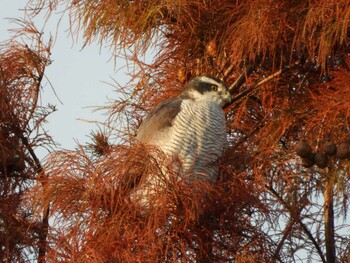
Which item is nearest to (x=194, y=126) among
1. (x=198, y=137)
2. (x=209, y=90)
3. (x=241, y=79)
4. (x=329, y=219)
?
(x=198, y=137)

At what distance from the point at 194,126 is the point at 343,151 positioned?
2.93ft

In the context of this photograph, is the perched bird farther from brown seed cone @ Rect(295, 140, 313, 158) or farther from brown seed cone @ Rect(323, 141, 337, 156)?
brown seed cone @ Rect(323, 141, 337, 156)

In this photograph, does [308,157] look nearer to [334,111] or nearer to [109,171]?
[334,111]

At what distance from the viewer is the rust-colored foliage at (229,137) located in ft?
21.3

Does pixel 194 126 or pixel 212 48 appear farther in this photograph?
pixel 212 48

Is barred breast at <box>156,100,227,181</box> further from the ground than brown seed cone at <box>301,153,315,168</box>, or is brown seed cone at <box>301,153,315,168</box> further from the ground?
barred breast at <box>156,100,227,181</box>

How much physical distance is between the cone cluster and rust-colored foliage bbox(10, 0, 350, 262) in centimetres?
14

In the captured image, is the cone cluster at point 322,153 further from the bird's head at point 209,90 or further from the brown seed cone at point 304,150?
the bird's head at point 209,90

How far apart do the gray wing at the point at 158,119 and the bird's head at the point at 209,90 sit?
86mm

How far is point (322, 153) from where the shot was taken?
6723 mm

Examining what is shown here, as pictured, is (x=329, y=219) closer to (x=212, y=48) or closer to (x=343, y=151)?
(x=343, y=151)

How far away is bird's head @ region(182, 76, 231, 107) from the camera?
24.1 feet

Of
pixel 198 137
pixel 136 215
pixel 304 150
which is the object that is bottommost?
pixel 136 215

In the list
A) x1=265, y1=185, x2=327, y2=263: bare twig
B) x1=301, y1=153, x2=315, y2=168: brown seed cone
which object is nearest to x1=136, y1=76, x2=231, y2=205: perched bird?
x1=265, y1=185, x2=327, y2=263: bare twig
